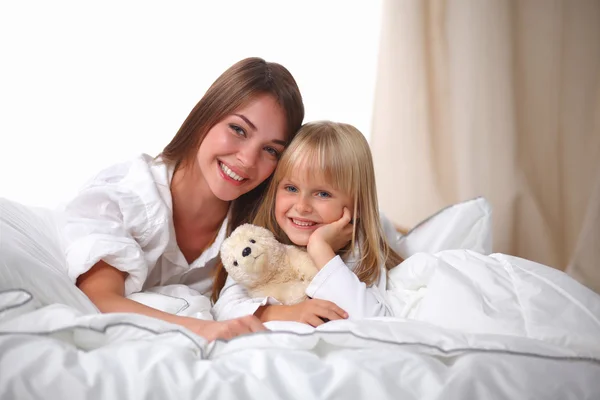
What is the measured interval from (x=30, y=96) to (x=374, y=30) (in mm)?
1306

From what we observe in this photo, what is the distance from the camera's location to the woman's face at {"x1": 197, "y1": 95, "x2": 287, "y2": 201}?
1344 millimetres

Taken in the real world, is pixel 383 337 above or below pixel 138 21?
below

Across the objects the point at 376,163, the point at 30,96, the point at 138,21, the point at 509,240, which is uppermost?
the point at 138,21

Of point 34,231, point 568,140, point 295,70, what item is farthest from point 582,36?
point 34,231

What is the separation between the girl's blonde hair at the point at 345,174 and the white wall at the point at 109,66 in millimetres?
1012

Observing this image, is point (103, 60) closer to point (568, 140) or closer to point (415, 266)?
point (415, 266)

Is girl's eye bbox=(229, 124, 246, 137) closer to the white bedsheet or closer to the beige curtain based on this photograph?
the white bedsheet

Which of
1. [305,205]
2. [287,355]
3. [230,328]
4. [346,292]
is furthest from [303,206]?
[287,355]

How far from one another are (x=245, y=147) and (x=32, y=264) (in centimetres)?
53

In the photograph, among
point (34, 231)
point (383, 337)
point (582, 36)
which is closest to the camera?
point (383, 337)

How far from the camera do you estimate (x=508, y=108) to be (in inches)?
86.8

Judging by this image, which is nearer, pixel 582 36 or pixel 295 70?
pixel 582 36

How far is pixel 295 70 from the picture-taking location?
233 centimetres

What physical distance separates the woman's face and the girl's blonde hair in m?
0.04
